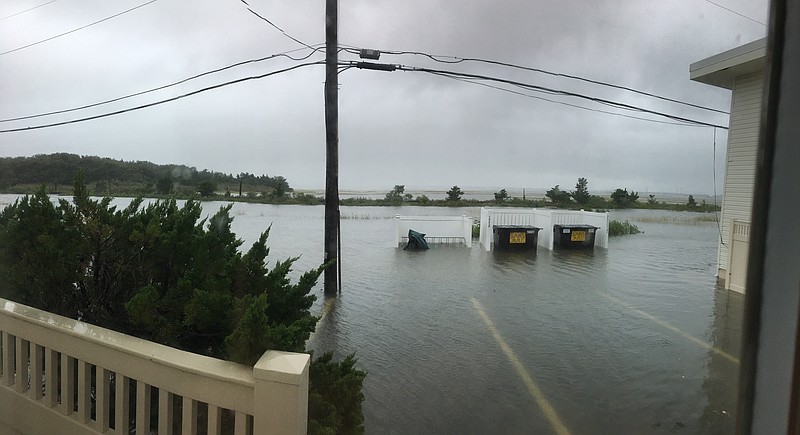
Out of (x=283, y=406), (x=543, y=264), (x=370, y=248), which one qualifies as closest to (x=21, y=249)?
(x=283, y=406)

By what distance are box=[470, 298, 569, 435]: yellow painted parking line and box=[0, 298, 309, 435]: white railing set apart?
2.40 metres

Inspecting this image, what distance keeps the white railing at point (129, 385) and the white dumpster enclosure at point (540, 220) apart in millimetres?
8927

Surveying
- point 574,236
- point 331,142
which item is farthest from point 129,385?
point 574,236

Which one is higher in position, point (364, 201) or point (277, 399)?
point (364, 201)

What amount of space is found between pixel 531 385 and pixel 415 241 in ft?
21.9

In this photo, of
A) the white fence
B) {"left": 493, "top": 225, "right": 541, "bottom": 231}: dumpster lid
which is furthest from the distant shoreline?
the white fence

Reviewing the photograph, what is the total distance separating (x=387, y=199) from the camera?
6184mm

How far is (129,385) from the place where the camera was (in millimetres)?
2330

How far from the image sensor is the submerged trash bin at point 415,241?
35.3 ft

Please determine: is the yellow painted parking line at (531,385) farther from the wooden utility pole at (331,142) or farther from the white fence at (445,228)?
the white fence at (445,228)

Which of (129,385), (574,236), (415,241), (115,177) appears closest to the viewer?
(129,385)

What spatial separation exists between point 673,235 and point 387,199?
4259 mm

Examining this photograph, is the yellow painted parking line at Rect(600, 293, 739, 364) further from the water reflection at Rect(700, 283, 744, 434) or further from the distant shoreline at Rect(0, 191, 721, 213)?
the distant shoreline at Rect(0, 191, 721, 213)

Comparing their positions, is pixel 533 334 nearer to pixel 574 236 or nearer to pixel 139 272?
pixel 139 272
